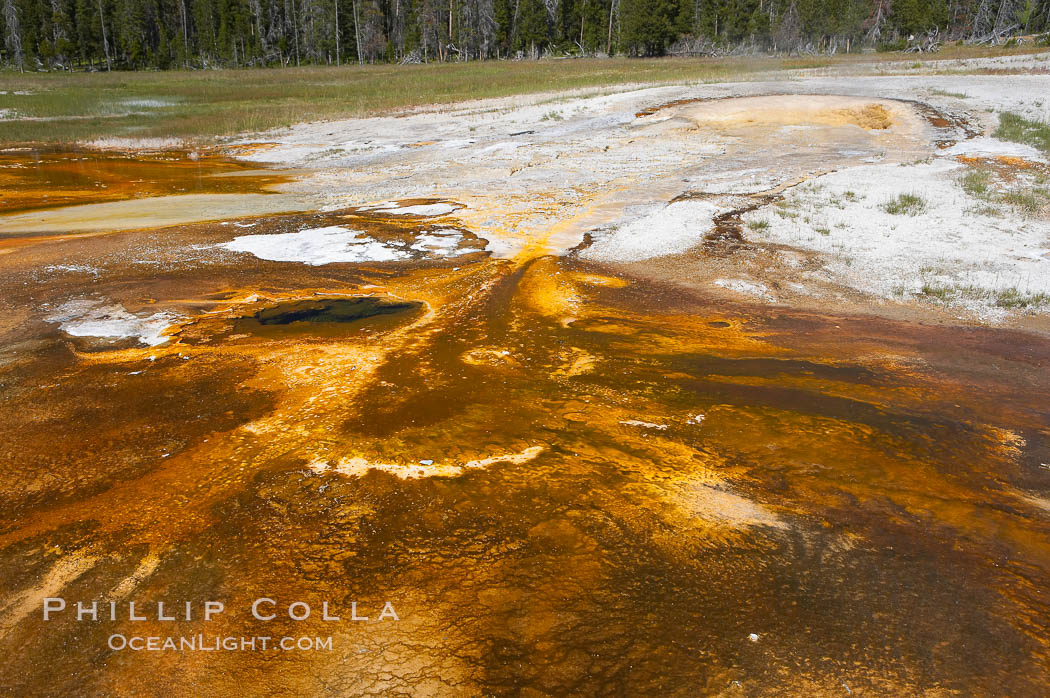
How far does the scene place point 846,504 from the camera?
13.6 ft

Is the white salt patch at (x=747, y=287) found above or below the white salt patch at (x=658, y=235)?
below

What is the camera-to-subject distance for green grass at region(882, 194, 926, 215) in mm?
10680

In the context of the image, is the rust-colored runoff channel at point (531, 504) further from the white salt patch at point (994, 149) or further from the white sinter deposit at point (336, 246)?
the white salt patch at point (994, 149)

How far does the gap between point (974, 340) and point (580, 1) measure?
6679 cm

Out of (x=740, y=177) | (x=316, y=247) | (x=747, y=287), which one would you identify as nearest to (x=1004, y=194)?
(x=740, y=177)

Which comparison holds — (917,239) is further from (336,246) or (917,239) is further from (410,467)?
(410,467)

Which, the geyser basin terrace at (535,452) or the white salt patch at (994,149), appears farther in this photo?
the white salt patch at (994,149)

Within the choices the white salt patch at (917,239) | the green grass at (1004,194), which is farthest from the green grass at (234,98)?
the white salt patch at (917,239)

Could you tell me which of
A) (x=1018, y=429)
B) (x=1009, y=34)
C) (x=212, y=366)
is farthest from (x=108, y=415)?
(x=1009, y=34)

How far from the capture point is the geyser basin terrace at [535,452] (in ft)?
10.2

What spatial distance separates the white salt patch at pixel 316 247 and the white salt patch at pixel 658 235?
2846mm

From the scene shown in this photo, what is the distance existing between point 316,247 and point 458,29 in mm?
61041

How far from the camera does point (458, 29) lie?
209 feet

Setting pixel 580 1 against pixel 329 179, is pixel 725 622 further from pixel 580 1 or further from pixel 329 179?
pixel 580 1
